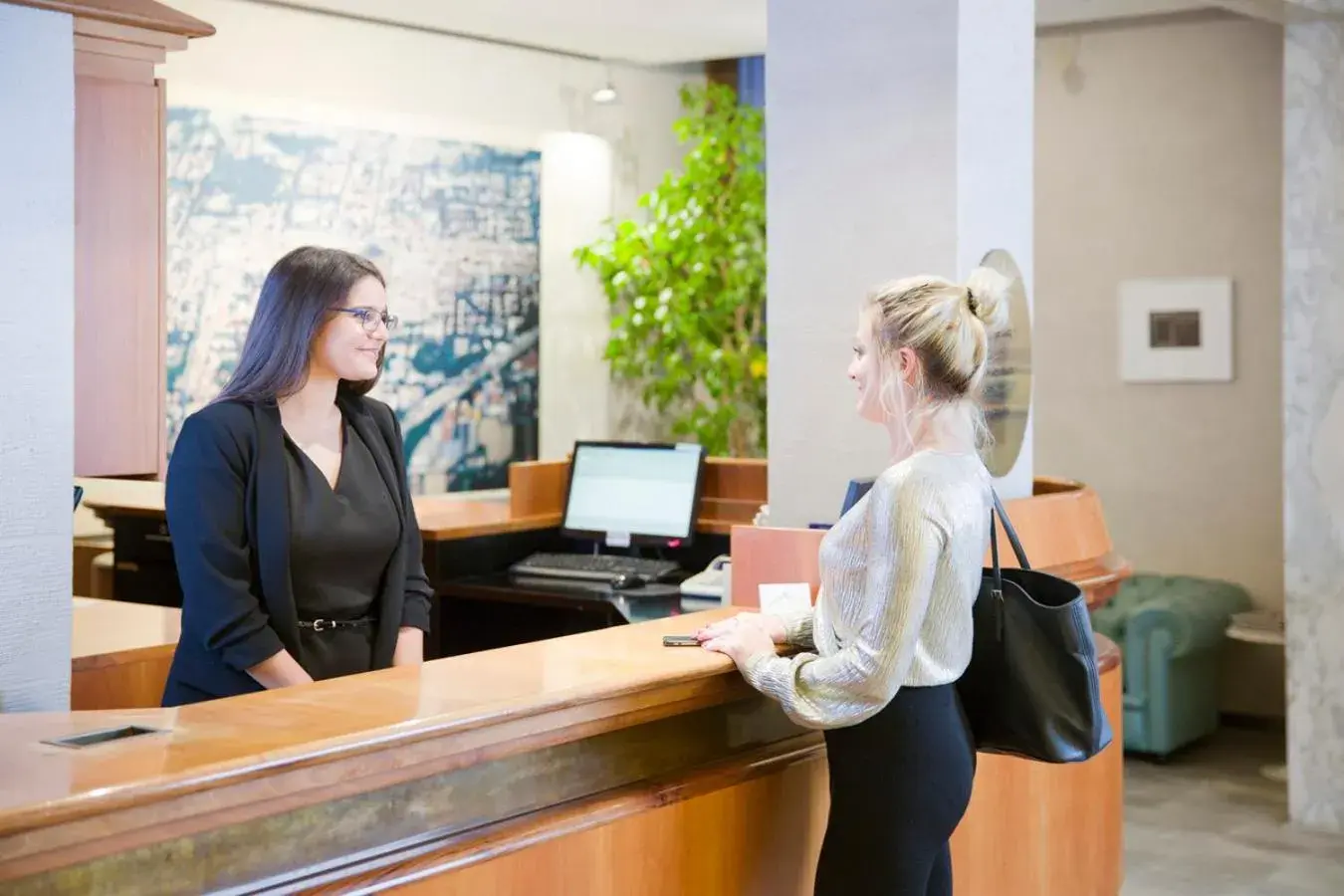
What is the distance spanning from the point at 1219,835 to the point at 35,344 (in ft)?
14.4

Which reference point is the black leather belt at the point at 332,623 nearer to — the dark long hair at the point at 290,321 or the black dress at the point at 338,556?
the black dress at the point at 338,556

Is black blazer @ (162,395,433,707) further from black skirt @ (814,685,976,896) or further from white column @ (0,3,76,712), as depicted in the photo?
black skirt @ (814,685,976,896)

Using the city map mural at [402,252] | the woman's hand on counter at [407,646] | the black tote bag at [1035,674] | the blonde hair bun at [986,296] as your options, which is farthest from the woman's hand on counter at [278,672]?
the city map mural at [402,252]

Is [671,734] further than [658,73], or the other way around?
[658,73]

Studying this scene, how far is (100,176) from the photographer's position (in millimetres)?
2646

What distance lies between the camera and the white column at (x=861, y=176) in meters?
3.46

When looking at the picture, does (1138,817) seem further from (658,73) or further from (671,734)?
(658,73)

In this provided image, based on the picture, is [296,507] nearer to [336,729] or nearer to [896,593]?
[336,729]

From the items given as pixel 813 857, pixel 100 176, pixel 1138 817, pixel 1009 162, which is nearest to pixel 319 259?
pixel 100 176

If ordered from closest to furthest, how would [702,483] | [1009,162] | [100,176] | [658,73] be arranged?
1. [100,176]
2. [1009,162]
3. [702,483]
4. [658,73]

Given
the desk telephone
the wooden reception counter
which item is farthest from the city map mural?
the wooden reception counter

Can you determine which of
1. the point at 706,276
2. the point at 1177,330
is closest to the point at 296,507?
the point at 706,276

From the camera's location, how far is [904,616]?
2293 millimetres

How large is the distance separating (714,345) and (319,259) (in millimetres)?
4569
